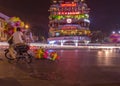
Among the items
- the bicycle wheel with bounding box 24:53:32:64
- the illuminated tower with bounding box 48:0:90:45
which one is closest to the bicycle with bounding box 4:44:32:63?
the bicycle wheel with bounding box 24:53:32:64

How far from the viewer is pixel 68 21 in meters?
98.6

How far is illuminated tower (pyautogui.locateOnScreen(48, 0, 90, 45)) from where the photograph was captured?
299 ft

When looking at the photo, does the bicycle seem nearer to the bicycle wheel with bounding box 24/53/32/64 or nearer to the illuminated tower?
the bicycle wheel with bounding box 24/53/32/64

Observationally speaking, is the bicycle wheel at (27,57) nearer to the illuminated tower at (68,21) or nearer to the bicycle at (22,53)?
the bicycle at (22,53)

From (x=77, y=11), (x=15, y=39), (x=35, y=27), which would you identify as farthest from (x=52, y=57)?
(x=35, y=27)

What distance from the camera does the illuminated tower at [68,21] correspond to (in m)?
91.2

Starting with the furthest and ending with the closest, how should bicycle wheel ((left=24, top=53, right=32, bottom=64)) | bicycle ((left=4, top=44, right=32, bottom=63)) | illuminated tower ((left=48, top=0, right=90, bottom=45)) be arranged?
illuminated tower ((left=48, top=0, right=90, bottom=45)) < bicycle wheel ((left=24, top=53, right=32, bottom=64)) < bicycle ((left=4, top=44, right=32, bottom=63))

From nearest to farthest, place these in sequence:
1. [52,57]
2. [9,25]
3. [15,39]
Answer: [15,39] → [52,57] → [9,25]

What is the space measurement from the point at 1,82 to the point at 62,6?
9415 cm

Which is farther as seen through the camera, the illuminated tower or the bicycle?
the illuminated tower

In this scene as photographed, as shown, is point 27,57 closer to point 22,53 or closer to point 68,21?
point 22,53

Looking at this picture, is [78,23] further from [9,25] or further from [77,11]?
[9,25]

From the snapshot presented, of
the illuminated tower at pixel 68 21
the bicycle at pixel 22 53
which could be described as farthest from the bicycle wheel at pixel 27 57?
the illuminated tower at pixel 68 21

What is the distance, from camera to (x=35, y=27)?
13888cm
